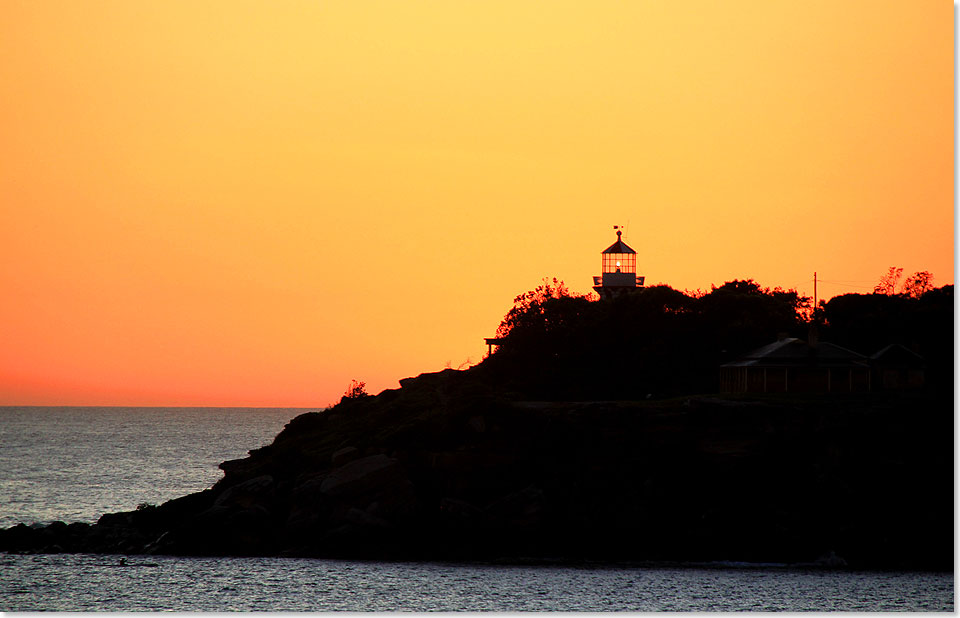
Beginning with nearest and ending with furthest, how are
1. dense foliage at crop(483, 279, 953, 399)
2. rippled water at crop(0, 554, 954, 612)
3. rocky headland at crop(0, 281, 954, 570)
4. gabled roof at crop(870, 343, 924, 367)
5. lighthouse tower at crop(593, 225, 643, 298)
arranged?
rippled water at crop(0, 554, 954, 612) → rocky headland at crop(0, 281, 954, 570) → gabled roof at crop(870, 343, 924, 367) → dense foliage at crop(483, 279, 953, 399) → lighthouse tower at crop(593, 225, 643, 298)

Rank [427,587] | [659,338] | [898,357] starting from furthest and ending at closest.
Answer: [659,338] → [898,357] → [427,587]

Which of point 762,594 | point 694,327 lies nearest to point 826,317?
point 694,327

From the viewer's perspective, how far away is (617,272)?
6775 cm

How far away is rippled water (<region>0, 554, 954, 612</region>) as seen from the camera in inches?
1341

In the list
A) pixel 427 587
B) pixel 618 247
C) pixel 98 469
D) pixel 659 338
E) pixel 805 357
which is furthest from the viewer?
pixel 98 469

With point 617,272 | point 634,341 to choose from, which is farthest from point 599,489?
point 617,272

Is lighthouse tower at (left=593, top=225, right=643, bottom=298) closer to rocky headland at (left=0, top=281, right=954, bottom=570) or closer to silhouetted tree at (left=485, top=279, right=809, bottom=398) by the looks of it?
silhouetted tree at (left=485, top=279, right=809, bottom=398)

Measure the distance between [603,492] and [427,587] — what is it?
10766 millimetres

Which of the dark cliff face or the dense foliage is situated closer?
the dark cliff face

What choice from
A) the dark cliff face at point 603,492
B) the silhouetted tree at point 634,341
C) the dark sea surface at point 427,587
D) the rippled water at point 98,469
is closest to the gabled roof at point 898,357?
the dark cliff face at point 603,492

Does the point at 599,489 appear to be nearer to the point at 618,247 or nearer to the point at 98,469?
the point at 618,247

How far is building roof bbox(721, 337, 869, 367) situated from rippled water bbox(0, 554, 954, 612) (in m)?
13.4

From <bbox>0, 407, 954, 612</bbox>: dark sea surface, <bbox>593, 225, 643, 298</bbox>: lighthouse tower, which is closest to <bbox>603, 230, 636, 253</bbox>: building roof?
<bbox>593, 225, 643, 298</bbox>: lighthouse tower

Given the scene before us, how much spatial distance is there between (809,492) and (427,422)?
49.9 feet
